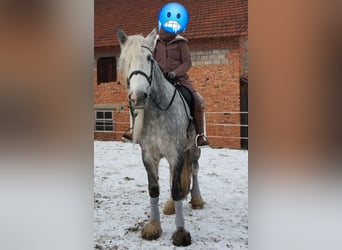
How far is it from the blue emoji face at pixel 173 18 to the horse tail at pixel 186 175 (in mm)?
329

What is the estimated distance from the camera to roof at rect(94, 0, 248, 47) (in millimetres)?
898

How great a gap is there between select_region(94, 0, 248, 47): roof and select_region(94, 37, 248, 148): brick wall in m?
0.02

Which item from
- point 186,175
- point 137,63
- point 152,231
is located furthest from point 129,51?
point 152,231

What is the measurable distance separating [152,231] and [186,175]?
17 cm

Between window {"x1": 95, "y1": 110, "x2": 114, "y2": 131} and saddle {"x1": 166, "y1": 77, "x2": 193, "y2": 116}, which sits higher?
saddle {"x1": 166, "y1": 77, "x2": 193, "y2": 116}

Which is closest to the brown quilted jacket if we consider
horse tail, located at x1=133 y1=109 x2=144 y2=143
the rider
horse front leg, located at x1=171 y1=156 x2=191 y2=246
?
the rider

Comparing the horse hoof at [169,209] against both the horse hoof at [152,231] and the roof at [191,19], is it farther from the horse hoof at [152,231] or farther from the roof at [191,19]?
the roof at [191,19]

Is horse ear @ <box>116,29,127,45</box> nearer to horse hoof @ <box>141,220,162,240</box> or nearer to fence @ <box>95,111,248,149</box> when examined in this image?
fence @ <box>95,111,248,149</box>

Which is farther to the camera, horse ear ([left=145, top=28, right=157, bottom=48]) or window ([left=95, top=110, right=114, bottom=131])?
window ([left=95, top=110, right=114, bottom=131])

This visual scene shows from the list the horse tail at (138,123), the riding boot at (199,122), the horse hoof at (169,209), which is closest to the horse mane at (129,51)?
the horse tail at (138,123)
